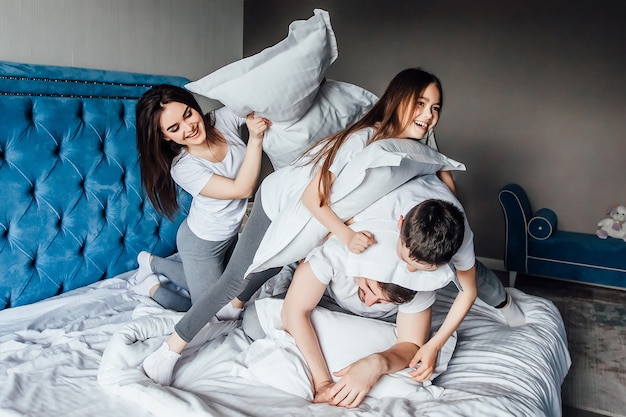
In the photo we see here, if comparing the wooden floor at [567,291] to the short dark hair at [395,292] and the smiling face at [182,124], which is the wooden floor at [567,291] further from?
the smiling face at [182,124]

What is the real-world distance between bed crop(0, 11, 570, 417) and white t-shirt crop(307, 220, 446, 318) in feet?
0.65

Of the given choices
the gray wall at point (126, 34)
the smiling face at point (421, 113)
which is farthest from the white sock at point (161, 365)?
the gray wall at point (126, 34)

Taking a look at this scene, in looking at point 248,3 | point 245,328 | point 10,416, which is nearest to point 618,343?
point 245,328

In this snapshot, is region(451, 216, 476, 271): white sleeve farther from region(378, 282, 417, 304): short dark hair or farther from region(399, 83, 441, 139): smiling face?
region(399, 83, 441, 139): smiling face

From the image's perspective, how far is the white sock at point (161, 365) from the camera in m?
1.48

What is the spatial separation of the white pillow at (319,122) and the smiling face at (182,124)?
0.82 ft

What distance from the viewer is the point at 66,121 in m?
2.09

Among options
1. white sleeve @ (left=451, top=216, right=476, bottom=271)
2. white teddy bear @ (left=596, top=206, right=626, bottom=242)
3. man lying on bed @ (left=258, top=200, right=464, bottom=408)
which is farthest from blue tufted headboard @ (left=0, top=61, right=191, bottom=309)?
white teddy bear @ (left=596, top=206, right=626, bottom=242)

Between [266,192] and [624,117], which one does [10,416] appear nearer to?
[266,192]

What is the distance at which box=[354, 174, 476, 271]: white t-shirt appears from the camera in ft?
4.81

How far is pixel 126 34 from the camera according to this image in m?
2.36

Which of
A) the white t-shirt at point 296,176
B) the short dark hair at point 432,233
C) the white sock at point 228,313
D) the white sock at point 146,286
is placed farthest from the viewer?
the white sock at point 146,286

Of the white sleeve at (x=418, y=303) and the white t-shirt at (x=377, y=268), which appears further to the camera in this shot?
the white sleeve at (x=418, y=303)

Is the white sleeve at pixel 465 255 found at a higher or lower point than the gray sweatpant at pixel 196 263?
higher
